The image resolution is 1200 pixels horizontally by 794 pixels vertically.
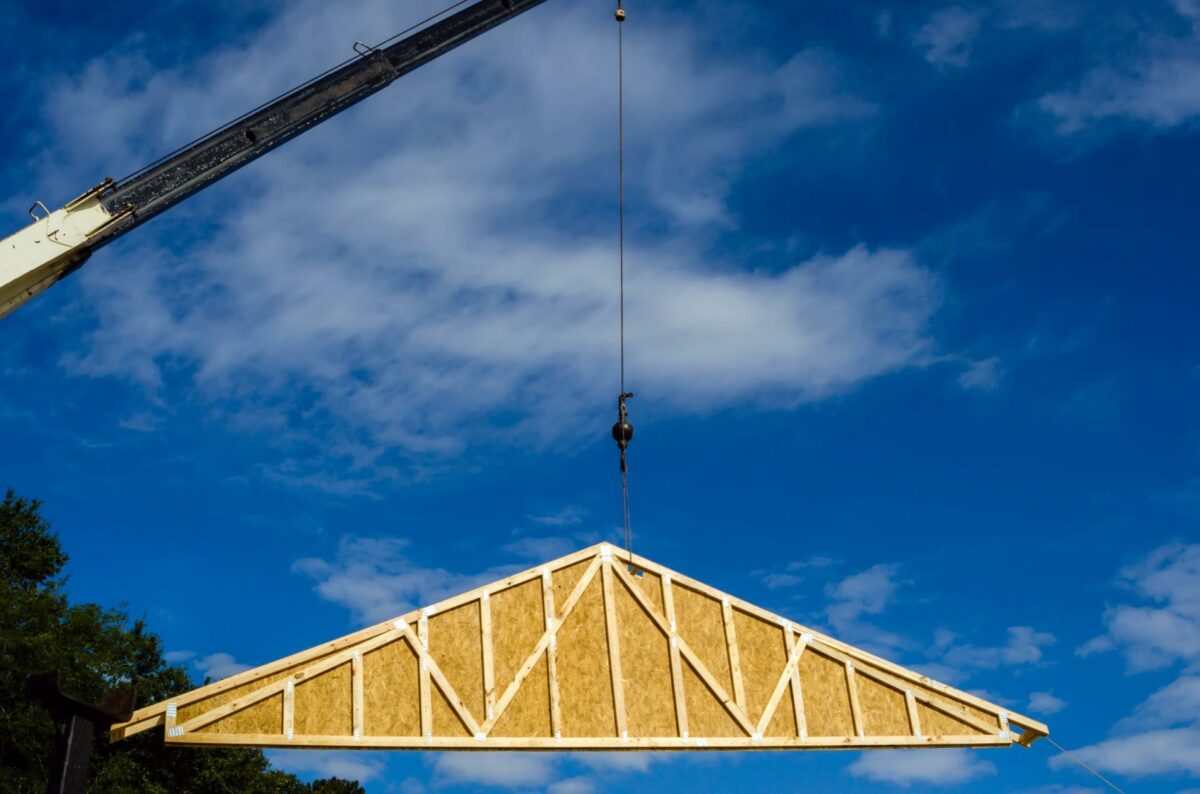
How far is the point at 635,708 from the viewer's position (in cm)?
1309

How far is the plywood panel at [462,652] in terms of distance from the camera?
41.4 feet

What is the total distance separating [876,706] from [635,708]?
120 inches

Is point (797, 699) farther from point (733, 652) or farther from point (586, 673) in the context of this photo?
point (586, 673)

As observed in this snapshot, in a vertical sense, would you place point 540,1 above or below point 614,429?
above

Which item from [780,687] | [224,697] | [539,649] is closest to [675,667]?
[780,687]

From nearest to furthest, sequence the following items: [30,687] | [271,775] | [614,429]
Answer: [30,687] → [614,429] → [271,775]

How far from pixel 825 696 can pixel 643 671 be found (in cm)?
230

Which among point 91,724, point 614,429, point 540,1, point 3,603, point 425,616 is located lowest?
point 91,724

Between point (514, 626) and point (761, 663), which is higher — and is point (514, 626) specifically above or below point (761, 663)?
above

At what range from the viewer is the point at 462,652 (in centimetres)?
1283

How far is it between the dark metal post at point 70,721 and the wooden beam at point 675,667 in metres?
6.72

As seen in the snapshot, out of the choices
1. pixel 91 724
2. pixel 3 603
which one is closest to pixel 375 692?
pixel 91 724

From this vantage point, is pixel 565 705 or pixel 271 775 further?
pixel 271 775

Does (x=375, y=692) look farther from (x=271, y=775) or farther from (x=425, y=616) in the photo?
(x=271, y=775)
